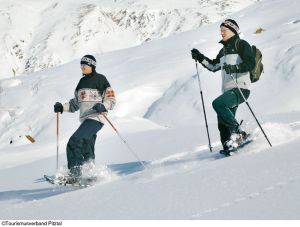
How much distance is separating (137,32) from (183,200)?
15029cm

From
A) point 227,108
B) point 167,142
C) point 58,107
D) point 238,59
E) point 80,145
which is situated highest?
point 238,59

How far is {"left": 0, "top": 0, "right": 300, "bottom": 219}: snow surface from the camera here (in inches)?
199

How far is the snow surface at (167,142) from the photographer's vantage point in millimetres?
5055

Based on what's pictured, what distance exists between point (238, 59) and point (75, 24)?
452 feet

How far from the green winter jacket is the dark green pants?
0.45ft

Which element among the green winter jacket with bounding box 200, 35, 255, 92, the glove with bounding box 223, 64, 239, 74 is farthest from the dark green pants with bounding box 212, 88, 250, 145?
the glove with bounding box 223, 64, 239, 74

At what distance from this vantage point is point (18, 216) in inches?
234

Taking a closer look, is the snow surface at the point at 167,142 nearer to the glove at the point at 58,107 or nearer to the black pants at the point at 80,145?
the black pants at the point at 80,145

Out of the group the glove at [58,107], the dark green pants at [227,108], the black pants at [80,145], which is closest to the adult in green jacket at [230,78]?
the dark green pants at [227,108]

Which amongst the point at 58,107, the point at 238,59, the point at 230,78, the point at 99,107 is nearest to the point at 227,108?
the point at 230,78

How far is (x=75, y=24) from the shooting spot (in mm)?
142250

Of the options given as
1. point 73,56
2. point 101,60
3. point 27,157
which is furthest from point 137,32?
point 27,157

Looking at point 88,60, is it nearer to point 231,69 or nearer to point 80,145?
point 80,145

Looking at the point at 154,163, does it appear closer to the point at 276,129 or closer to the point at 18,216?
the point at 276,129
